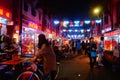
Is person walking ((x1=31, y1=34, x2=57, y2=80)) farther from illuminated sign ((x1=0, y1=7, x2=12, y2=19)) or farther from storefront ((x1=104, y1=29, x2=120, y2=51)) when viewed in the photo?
illuminated sign ((x1=0, y1=7, x2=12, y2=19))

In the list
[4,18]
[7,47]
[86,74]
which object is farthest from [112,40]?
[4,18]

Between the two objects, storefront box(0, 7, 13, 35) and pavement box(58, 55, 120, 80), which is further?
storefront box(0, 7, 13, 35)

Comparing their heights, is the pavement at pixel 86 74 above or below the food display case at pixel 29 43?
below

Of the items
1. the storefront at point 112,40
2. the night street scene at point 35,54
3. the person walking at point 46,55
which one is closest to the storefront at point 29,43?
the night street scene at point 35,54

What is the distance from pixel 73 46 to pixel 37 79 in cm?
2908

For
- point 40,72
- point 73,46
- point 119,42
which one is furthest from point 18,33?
point 73,46

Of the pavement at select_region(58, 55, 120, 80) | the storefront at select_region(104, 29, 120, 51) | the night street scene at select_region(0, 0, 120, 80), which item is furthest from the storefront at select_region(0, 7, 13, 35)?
the storefront at select_region(104, 29, 120, 51)

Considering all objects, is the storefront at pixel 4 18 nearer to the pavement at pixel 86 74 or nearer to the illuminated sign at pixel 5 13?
the illuminated sign at pixel 5 13

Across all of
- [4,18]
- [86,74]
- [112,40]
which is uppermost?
[4,18]

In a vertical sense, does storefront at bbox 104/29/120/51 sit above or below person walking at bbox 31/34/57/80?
above

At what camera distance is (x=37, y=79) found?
8.11 m

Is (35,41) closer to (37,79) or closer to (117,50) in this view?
(117,50)

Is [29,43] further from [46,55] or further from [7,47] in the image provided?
[46,55]

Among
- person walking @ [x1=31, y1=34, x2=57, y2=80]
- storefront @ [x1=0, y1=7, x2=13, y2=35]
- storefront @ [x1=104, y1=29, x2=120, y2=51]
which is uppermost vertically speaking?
storefront @ [x1=0, y1=7, x2=13, y2=35]
